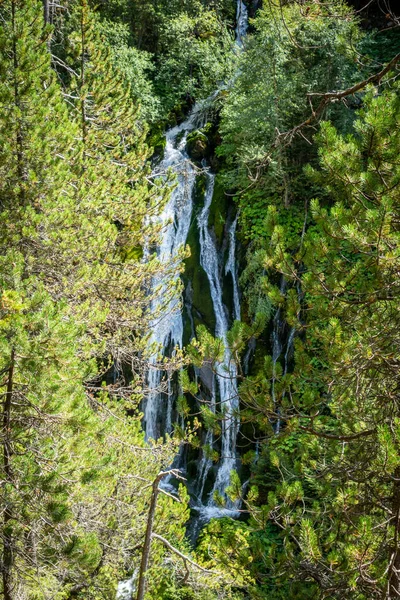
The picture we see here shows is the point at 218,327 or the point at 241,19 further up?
the point at 241,19

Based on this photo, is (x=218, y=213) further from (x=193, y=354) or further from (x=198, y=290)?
(x=193, y=354)

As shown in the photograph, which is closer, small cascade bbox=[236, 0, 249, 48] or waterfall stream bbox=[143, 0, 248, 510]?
waterfall stream bbox=[143, 0, 248, 510]

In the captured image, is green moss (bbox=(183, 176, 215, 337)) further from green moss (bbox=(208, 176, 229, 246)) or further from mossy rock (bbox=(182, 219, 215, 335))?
green moss (bbox=(208, 176, 229, 246))

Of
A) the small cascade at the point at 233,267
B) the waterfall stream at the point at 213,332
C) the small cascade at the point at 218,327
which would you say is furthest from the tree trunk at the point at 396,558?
the small cascade at the point at 233,267

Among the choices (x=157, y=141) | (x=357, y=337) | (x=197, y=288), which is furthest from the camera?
(x=157, y=141)

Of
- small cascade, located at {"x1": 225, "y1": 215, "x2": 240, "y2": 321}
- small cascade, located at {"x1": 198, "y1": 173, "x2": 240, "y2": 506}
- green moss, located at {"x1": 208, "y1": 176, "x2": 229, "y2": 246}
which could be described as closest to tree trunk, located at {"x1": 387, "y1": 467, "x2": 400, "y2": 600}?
small cascade, located at {"x1": 198, "y1": 173, "x2": 240, "y2": 506}

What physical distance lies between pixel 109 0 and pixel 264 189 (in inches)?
567


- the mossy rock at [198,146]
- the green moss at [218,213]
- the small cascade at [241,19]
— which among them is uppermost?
A: the small cascade at [241,19]

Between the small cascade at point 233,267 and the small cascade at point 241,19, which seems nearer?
the small cascade at point 233,267

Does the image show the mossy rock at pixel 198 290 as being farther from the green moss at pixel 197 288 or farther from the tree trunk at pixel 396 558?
the tree trunk at pixel 396 558

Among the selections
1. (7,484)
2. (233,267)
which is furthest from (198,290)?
(7,484)

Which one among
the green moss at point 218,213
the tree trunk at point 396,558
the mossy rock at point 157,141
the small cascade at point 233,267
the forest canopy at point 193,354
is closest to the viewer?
the tree trunk at point 396,558

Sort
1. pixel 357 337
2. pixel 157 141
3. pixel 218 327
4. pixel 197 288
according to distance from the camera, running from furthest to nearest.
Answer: pixel 157 141, pixel 197 288, pixel 218 327, pixel 357 337

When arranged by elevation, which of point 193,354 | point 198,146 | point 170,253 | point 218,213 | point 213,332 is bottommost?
point 213,332
